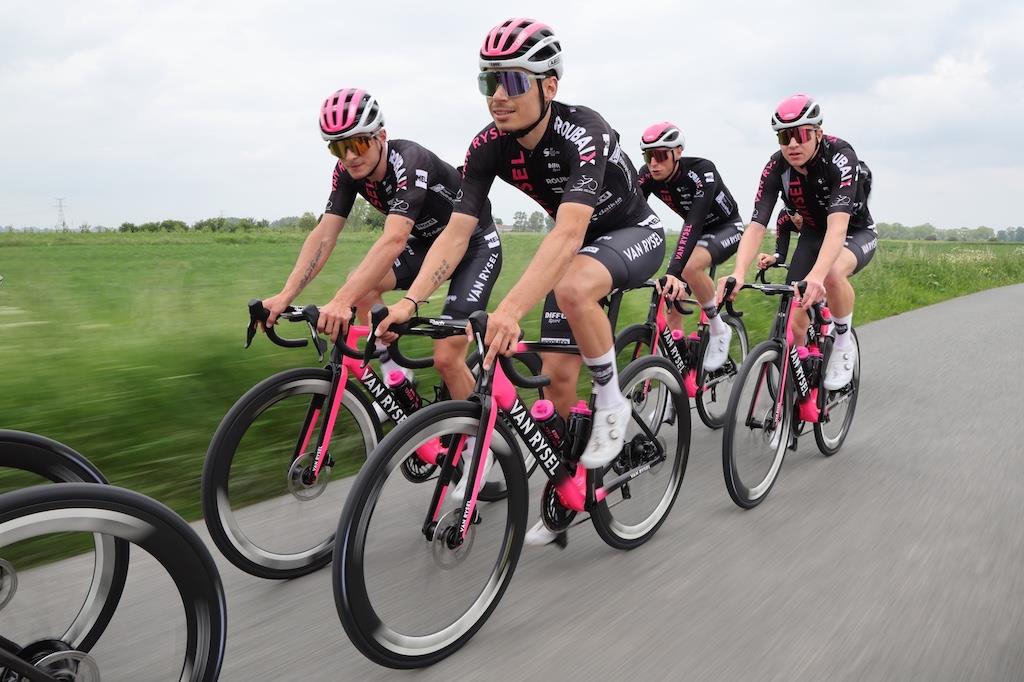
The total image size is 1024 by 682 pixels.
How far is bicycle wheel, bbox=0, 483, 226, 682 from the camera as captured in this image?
1.89 metres

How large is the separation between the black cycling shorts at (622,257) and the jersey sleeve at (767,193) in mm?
1852

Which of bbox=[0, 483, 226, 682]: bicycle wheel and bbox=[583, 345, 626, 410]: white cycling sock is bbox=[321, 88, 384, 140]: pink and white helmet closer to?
bbox=[583, 345, 626, 410]: white cycling sock

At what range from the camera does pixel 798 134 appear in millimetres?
5094

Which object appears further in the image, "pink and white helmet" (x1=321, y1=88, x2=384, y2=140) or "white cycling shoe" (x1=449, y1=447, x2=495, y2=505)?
"pink and white helmet" (x1=321, y1=88, x2=384, y2=140)

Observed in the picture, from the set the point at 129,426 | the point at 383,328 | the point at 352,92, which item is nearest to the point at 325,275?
the point at 129,426

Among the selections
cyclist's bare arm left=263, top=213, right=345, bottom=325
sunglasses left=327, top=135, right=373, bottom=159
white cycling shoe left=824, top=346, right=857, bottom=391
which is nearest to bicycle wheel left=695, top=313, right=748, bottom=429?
white cycling shoe left=824, top=346, right=857, bottom=391

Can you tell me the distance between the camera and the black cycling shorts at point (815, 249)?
5652mm

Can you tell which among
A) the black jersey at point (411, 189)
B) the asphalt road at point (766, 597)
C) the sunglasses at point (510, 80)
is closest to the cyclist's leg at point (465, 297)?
the black jersey at point (411, 189)

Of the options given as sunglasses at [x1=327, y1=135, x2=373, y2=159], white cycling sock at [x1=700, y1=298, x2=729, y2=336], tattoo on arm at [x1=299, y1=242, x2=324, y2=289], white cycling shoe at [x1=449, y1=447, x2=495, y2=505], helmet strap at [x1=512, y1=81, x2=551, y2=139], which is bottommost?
white cycling shoe at [x1=449, y1=447, x2=495, y2=505]

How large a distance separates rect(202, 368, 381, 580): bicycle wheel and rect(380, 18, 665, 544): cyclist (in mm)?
738

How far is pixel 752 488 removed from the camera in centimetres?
436

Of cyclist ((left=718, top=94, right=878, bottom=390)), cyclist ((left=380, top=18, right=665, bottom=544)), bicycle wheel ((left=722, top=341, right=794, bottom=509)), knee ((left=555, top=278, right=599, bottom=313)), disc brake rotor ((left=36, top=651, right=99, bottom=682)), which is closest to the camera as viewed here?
disc brake rotor ((left=36, top=651, right=99, bottom=682))

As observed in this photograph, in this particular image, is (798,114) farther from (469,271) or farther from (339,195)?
(339,195)

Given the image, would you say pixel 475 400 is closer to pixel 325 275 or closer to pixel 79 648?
pixel 79 648
